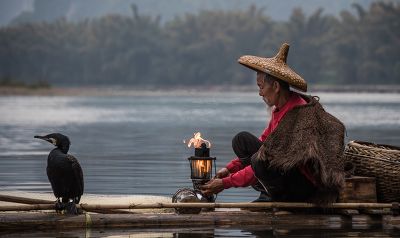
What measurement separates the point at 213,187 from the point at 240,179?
0.21m

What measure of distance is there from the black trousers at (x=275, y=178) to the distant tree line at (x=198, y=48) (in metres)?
107

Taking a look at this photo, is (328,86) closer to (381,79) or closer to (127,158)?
(381,79)

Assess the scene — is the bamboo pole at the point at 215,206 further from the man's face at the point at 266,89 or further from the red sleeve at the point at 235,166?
the man's face at the point at 266,89

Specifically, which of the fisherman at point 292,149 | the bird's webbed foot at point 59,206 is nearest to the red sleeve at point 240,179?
the fisherman at point 292,149

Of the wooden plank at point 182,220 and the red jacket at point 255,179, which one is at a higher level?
the red jacket at point 255,179

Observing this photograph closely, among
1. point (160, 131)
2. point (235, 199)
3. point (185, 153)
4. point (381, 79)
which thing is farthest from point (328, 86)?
point (235, 199)

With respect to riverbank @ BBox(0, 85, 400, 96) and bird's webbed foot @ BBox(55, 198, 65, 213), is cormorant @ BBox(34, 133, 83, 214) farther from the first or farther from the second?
riverbank @ BBox(0, 85, 400, 96)

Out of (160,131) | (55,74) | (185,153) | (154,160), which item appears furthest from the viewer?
(55,74)

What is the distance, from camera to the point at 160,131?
97.0 ft

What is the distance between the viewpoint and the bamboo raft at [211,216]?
843cm

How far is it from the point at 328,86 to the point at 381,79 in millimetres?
6396

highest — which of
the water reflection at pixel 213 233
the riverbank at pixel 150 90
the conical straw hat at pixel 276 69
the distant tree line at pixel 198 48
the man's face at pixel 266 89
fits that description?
the distant tree line at pixel 198 48

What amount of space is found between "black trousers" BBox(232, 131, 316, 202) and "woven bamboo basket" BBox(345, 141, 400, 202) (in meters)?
0.64

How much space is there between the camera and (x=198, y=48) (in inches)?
5118
